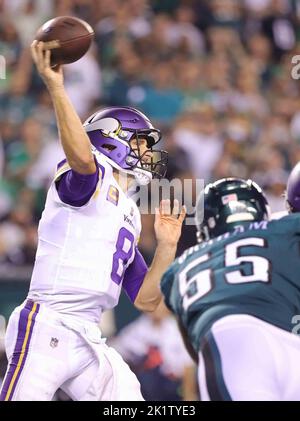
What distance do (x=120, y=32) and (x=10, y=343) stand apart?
18.9 feet

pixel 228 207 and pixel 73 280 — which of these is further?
pixel 73 280

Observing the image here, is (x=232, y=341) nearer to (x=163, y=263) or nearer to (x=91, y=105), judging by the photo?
(x=163, y=263)

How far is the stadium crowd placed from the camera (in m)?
8.50

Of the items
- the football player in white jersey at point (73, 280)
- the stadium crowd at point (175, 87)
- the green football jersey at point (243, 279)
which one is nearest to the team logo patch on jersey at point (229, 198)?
the green football jersey at point (243, 279)

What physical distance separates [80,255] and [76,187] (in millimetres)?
349

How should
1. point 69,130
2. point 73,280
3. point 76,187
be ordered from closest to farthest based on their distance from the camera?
point 69,130
point 76,187
point 73,280

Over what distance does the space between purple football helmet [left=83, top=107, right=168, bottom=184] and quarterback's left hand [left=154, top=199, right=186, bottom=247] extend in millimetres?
183

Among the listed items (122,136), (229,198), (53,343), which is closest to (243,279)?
(229,198)

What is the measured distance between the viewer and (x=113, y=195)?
184 inches

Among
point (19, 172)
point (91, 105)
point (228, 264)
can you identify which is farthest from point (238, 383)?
point (91, 105)

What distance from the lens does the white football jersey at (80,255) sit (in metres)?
4.50

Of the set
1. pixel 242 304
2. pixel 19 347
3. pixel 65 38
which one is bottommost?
pixel 19 347

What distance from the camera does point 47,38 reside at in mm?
4426

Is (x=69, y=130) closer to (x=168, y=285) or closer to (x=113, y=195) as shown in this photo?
(x=113, y=195)
